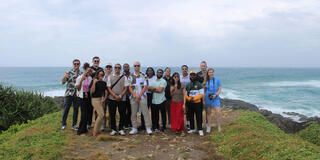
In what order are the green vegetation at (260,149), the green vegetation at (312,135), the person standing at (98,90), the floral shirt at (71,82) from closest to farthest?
the green vegetation at (260,149) → the person standing at (98,90) → the floral shirt at (71,82) → the green vegetation at (312,135)

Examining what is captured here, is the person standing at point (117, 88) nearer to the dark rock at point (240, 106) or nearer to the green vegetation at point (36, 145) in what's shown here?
the green vegetation at point (36, 145)

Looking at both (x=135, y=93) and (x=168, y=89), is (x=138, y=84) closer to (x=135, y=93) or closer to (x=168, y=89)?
(x=135, y=93)

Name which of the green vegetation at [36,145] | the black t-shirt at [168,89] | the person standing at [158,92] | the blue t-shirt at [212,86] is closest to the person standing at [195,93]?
the blue t-shirt at [212,86]

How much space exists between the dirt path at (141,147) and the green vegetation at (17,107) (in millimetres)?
4082

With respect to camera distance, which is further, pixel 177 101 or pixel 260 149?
pixel 177 101

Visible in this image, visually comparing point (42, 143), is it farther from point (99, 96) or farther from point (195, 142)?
point (195, 142)

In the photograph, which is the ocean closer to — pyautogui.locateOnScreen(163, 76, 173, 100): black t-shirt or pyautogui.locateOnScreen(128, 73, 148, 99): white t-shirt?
pyautogui.locateOnScreen(128, 73, 148, 99): white t-shirt

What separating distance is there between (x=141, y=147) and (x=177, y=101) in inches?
69.4

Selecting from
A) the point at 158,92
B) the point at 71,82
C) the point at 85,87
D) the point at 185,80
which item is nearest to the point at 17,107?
the point at 71,82

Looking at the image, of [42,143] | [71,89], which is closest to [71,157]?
[42,143]

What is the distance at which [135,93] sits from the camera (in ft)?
22.2

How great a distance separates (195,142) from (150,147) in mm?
A: 1291

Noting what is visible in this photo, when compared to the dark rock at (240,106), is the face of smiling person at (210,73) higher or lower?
higher

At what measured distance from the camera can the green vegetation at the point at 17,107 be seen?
945cm
